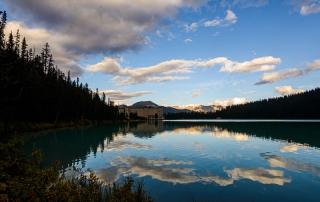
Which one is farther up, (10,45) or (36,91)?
(10,45)

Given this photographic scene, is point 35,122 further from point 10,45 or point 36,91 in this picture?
point 10,45

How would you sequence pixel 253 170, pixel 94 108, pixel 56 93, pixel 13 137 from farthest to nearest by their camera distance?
1. pixel 94 108
2. pixel 56 93
3. pixel 253 170
4. pixel 13 137

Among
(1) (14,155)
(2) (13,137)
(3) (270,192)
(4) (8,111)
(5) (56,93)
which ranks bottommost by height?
(3) (270,192)

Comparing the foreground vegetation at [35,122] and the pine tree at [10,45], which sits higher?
the pine tree at [10,45]

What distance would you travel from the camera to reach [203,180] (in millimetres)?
15047

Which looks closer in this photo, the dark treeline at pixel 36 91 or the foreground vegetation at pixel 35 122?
the foreground vegetation at pixel 35 122

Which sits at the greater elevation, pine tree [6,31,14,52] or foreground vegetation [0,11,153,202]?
pine tree [6,31,14,52]

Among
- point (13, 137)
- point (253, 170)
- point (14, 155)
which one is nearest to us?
point (14, 155)

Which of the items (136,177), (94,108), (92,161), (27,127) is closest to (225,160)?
(136,177)

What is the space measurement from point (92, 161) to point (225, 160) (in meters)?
13.7

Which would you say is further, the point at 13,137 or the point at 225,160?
the point at 225,160

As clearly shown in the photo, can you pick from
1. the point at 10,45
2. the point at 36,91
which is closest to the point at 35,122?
the point at 36,91

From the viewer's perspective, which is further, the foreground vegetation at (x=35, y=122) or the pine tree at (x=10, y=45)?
the pine tree at (x=10, y=45)

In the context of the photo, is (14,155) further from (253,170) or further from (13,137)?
(253,170)
